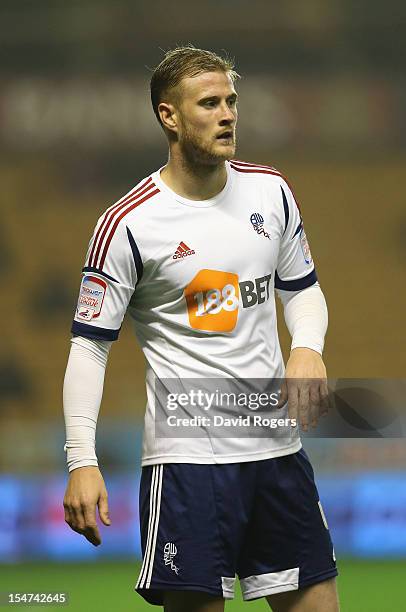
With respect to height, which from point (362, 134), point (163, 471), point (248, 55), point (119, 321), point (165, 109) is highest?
point (248, 55)

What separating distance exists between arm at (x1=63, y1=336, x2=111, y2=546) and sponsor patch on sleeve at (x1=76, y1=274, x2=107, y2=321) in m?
0.06

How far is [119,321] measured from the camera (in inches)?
101

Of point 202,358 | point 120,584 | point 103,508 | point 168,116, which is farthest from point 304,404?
point 120,584

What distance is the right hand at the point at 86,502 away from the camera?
93.9 inches

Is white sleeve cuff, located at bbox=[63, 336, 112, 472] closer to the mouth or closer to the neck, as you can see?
the neck

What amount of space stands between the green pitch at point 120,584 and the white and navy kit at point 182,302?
101 inches

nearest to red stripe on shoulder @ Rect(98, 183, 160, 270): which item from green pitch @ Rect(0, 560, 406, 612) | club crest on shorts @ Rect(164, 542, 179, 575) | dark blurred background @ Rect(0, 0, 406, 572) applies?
club crest on shorts @ Rect(164, 542, 179, 575)

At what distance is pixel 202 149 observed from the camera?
2555mm

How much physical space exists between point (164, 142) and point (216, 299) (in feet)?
29.3

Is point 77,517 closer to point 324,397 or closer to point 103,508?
point 103,508

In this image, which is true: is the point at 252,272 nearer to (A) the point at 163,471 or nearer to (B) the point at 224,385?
(B) the point at 224,385

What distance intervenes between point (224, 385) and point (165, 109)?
67 cm

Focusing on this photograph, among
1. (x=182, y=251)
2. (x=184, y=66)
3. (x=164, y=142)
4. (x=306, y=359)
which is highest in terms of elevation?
(x=164, y=142)

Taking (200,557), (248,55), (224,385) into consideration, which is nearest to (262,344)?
(224,385)
